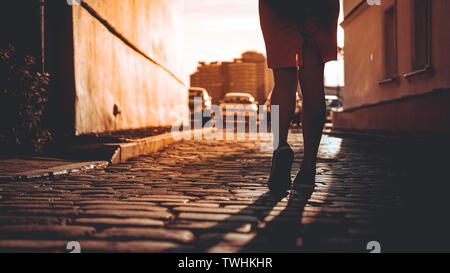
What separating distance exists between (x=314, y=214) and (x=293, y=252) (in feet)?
2.35

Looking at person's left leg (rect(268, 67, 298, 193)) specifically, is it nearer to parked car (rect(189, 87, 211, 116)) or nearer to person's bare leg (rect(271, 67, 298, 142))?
person's bare leg (rect(271, 67, 298, 142))

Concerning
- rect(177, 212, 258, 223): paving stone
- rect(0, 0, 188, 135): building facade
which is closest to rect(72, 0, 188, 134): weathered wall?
rect(0, 0, 188, 135): building facade

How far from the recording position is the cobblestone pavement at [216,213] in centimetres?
188

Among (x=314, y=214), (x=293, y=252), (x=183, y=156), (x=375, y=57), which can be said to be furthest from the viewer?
(x=375, y=57)

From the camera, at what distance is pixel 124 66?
7965mm

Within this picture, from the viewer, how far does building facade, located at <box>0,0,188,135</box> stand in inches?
217

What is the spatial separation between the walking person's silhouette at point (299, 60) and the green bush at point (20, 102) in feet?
9.52

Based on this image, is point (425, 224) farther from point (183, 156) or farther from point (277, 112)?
point (183, 156)

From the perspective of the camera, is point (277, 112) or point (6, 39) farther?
point (6, 39)

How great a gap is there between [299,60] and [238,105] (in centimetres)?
2078

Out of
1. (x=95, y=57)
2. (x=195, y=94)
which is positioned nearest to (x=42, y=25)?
(x=95, y=57)

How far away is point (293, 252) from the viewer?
1751 millimetres
